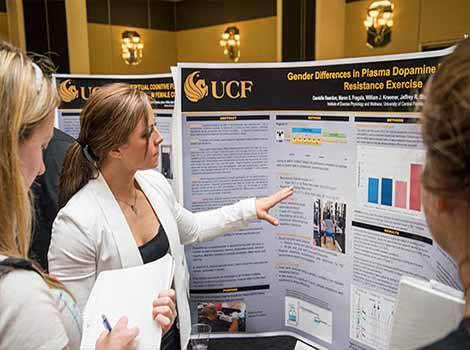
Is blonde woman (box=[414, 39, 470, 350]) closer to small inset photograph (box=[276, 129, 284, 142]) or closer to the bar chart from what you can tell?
the bar chart

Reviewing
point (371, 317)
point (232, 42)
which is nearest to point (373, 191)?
point (371, 317)

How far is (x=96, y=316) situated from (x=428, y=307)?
815 millimetres

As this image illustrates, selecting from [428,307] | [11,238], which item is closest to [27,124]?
[11,238]

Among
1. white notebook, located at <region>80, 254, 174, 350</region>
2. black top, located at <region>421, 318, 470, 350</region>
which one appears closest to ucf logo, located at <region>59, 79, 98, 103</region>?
white notebook, located at <region>80, 254, 174, 350</region>

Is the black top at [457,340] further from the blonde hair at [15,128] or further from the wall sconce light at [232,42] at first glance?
the wall sconce light at [232,42]

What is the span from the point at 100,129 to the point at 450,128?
125cm

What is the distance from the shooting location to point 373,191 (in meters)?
1.42

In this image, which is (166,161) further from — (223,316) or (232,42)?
(232,42)

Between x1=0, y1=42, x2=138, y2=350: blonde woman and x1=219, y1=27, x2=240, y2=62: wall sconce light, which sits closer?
x1=0, y1=42, x2=138, y2=350: blonde woman

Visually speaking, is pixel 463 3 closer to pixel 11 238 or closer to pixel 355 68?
pixel 355 68

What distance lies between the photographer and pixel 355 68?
4.66ft

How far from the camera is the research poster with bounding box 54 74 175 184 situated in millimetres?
2170

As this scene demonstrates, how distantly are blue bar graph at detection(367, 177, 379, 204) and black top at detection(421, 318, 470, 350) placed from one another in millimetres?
872

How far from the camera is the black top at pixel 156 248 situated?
1.53m
